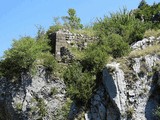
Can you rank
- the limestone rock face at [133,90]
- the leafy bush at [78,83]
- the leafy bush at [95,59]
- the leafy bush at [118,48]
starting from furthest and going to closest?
the leafy bush at [118,48] < the leafy bush at [95,59] < the leafy bush at [78,83] < the limestone rock face at [133,90]

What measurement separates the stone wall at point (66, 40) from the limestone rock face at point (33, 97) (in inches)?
72.3

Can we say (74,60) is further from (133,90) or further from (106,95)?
(133,90)

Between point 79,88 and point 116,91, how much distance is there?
216 cm

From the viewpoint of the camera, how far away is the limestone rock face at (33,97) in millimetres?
17500

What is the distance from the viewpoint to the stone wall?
64.8 ft

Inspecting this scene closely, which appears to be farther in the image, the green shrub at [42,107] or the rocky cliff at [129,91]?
the green shrub at [42,107]

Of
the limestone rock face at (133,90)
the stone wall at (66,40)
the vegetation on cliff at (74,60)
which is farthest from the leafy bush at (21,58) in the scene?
the limestone rock face at (133,90)

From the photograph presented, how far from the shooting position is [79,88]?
57.9ft

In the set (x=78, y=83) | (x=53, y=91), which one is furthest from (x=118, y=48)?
(x=53, y=91)

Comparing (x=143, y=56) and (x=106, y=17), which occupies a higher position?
(x=106, y=17)

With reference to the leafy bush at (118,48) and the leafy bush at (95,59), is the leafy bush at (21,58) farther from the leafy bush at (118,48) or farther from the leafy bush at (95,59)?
the leafy bush at (118,48)

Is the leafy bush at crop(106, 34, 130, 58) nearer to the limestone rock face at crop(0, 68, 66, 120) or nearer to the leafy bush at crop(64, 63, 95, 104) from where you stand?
the leafy bush at crop(64, 63, 95, 104)

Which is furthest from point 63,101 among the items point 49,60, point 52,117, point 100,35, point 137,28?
point 137,28

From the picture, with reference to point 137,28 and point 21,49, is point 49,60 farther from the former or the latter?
point 137,28
